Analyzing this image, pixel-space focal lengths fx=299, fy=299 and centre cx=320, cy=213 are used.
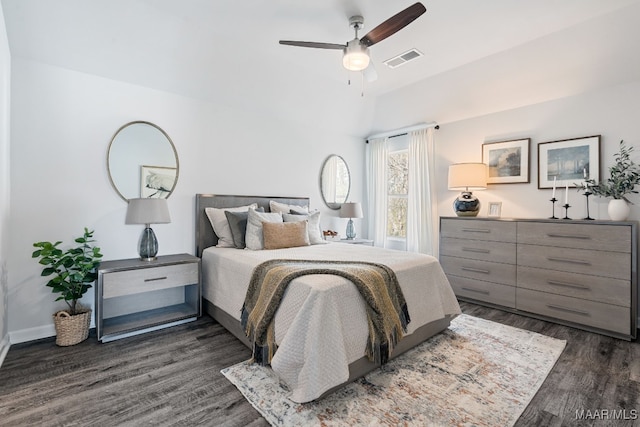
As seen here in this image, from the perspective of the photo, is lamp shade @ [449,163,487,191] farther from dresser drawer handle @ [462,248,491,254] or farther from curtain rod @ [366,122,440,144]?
curtain rod @ [366,122,440,144]

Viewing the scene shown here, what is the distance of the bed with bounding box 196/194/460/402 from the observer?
1.77 meters

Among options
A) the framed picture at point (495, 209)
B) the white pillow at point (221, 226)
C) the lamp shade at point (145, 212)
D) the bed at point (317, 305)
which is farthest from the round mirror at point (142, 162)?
the framed picture at point (495, 209)

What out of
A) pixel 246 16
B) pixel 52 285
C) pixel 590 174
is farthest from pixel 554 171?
pixel 52 285

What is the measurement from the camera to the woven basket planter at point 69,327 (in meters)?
2.49

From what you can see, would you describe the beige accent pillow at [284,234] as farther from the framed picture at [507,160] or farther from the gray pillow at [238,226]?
the framed picture at [507,160]

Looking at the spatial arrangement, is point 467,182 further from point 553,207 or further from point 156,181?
point 156,181

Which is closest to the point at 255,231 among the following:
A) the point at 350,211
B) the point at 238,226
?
the point at 238,226

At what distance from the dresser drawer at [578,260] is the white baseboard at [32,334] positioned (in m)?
4.73

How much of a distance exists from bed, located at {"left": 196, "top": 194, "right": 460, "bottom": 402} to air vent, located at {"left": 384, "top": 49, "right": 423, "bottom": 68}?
2190 millimetres

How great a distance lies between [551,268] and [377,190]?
9.10 feet

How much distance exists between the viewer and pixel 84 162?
285 centimetres

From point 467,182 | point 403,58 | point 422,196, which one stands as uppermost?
point 403,58

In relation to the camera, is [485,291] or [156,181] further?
[485,291]

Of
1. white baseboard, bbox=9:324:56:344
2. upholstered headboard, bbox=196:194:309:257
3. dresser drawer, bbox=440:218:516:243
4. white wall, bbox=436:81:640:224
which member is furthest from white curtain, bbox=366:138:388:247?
A: white baseboard, bbox=9:324:56:344
